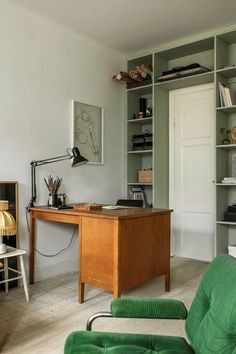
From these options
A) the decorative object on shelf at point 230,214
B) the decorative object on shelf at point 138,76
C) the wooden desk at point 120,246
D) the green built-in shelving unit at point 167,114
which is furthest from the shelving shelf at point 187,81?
the wooden desk at point 120,246

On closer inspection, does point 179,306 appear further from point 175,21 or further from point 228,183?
point 175,21

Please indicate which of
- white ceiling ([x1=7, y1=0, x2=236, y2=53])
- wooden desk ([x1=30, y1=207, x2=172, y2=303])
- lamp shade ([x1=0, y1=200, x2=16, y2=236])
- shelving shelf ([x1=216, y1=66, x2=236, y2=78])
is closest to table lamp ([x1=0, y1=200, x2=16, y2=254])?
lamp shade ([x1=0, y1=200, x2=16, y2=236])

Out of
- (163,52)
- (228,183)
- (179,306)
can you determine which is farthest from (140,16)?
(179,306)

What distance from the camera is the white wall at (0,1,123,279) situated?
3.25m

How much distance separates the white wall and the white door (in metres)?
0.91

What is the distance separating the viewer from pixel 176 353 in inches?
52.1

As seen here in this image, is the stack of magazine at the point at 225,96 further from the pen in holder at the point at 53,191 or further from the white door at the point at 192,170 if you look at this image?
the pen in holder at the point at 53,191

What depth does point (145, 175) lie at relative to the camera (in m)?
4.56

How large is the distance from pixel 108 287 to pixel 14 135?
1.72 m

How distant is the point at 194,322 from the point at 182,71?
10.9 ft

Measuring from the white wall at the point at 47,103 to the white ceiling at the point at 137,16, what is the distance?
21 cm

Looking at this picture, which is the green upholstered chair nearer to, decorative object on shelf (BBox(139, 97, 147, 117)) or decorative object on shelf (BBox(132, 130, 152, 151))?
decorative object on shelf (BBox(132, 130, 152, 151))

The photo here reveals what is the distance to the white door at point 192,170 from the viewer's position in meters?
4.23

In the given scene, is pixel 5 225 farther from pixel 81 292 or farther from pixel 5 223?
pixel 81 292
